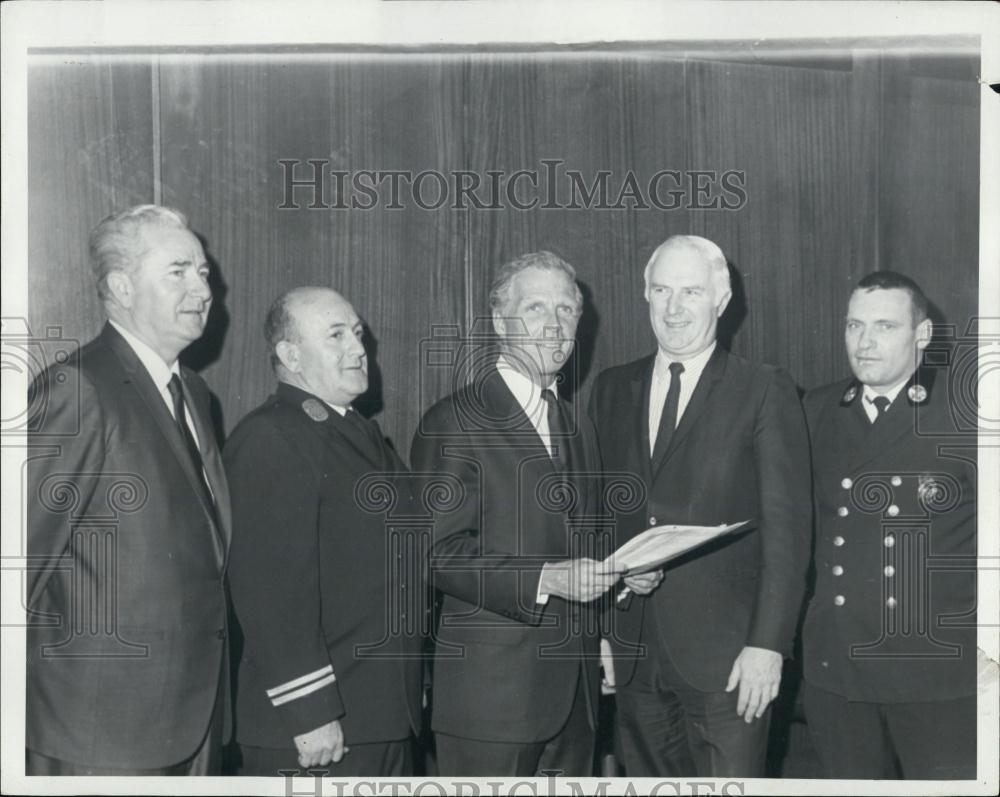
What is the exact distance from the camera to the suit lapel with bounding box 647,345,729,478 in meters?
3.02

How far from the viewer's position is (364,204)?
3129mm

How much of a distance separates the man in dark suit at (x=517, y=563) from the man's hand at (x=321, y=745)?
0.88 feet

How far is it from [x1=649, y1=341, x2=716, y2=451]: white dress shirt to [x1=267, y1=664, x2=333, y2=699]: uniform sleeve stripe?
1031 mm

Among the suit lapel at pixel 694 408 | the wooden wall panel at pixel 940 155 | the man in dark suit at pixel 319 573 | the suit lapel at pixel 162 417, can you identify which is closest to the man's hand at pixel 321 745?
the man in dark suit at pixel 319 573

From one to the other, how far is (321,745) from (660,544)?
3.38ft

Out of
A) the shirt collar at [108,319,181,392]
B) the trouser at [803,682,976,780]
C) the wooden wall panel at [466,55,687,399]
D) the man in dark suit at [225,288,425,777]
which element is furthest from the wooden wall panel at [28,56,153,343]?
the trouser at [803,682,976,780]

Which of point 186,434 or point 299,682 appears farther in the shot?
point 186,434

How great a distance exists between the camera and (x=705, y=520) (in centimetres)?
302

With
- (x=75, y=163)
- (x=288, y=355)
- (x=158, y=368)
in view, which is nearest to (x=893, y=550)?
(x=288, y=355)

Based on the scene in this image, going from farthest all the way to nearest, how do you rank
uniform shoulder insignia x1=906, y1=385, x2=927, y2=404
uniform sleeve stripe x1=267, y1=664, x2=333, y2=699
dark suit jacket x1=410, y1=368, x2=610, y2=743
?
1. uniform shoulder insignia x1=906, y1=385, x2=927, y2=404
2. dark suit jacket x1=410, y1=368, x2=610, y2=743
3. uniform sleeve stripe x1=267, y1=664, x2=333, y2=699

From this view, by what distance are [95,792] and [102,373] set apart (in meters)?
1.15

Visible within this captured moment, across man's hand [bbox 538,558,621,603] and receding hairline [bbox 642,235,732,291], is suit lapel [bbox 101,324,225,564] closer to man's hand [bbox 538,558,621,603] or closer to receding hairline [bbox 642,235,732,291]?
man's hand [bbox 538,558,621,603]

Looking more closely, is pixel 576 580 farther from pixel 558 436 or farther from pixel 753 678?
pixel 753 678

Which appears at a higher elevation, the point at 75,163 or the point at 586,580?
the point at 75,163
